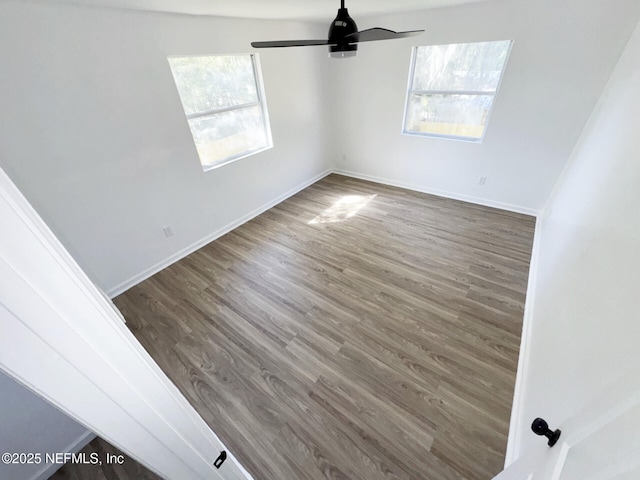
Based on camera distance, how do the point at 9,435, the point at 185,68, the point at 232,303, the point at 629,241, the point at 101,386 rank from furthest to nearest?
the point at 185,68
the point at 232,303
the point at 9,435
the point at 629,241
the point at 101,386

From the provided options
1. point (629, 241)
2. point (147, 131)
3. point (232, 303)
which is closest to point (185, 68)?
point (147, 131)

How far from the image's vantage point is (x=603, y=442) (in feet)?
1.73

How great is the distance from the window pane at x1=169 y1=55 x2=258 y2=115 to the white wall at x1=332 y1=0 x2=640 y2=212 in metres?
1.58

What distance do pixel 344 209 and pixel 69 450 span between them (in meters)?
3.30

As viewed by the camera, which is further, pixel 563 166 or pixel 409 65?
pixel 409 65

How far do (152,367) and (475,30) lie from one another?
3.92 meters

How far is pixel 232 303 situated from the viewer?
2379 millimetres

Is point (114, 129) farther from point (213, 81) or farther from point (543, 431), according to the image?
point (543, 431)

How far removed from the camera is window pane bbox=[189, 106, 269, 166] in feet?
9.39

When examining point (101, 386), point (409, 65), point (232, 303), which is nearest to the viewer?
point (101, 386)

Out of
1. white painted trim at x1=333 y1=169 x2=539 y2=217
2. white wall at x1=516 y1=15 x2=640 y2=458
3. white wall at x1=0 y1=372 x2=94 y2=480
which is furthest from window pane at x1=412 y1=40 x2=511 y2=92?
white wall at x1=0 y1=372 x2=94 y2=480

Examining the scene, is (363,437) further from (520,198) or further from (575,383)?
(520,198)

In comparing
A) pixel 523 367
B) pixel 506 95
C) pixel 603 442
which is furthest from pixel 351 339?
pixel 506 95

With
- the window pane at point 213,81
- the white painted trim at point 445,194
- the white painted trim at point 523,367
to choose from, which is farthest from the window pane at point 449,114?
the window pane at point 213,81
